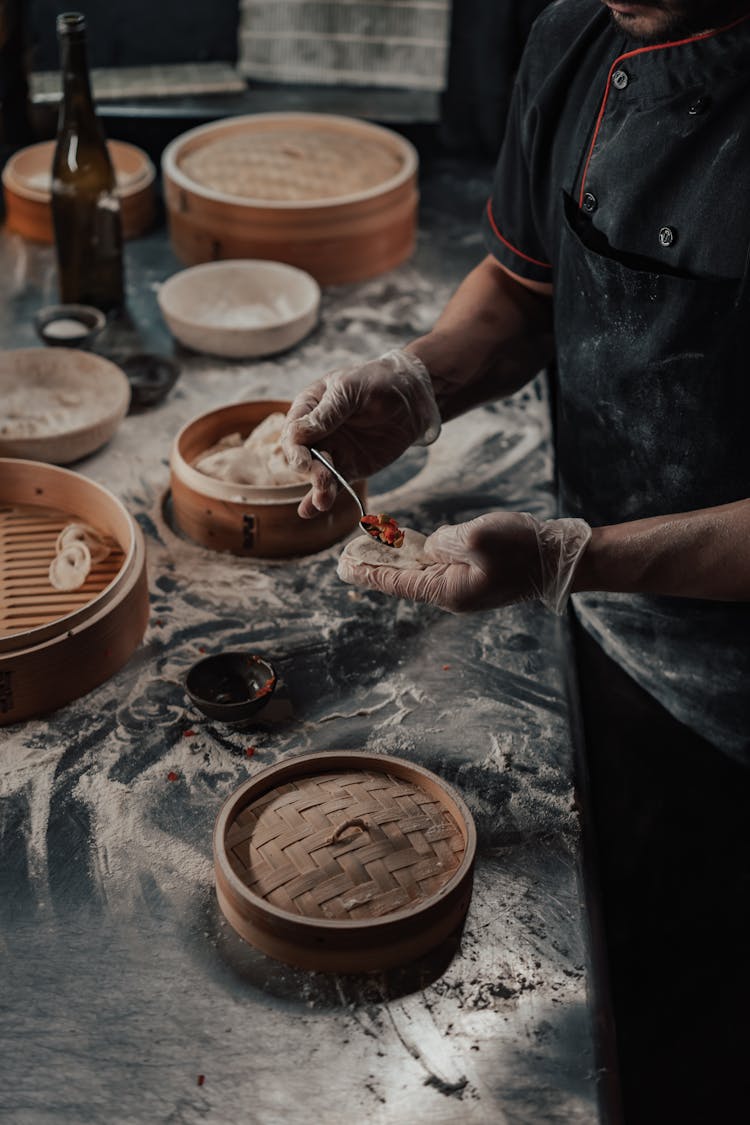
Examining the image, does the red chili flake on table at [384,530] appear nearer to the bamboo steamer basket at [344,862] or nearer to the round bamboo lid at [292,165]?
the bamboo steamer basket at [344,862]

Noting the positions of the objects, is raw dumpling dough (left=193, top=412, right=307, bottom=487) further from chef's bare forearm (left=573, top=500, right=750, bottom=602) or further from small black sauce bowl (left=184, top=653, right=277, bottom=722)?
chef's bare forearm (left=573, top=500, right=750, bottom=602)

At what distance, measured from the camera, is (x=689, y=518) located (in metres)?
1.91

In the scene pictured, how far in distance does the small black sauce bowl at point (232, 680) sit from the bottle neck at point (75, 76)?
1.80 m

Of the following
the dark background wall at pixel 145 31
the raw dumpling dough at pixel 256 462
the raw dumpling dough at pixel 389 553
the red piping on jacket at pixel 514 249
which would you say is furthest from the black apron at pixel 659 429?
the dark background wall at pixel 145 31

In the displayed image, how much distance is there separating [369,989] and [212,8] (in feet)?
15.0

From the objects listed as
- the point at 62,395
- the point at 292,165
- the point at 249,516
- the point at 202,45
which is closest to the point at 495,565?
the point at 249,516

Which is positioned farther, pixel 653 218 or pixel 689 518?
pixel 653 218

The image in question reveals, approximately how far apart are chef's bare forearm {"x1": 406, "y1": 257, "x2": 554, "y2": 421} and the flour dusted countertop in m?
0.35

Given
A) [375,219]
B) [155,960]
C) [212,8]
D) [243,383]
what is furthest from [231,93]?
[155,960]

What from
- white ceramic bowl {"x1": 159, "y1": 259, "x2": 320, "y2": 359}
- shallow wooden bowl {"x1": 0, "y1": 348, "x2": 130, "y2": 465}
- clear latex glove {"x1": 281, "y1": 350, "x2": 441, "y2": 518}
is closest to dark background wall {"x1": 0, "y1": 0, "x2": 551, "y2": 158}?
white ceramic bowl {"x1": 159, "y1": 259, "x2": 320, "y2": 359}

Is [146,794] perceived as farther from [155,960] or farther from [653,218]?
[653,218]

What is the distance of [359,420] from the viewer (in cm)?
236

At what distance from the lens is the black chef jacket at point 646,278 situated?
6.38 ft

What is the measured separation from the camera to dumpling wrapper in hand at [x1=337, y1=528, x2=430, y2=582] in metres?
1.99
